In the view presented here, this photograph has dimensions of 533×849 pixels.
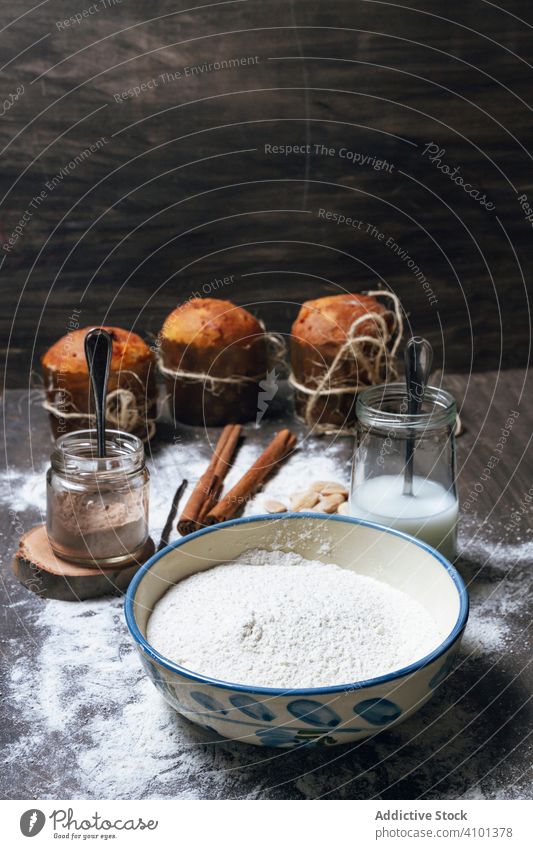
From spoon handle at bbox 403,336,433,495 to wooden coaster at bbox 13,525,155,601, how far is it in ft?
0.69

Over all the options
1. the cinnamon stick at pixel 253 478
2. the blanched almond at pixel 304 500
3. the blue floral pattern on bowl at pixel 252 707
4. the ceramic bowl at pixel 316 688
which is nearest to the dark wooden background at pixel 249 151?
the cinnamon stick at pixel 253 478

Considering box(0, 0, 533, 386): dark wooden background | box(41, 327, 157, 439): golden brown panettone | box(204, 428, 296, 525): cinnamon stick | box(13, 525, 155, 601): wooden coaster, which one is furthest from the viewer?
box(0, 0, 533, 386): dark wooden background

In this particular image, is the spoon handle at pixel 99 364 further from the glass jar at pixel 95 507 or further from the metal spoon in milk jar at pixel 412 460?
the metal spoon in milk jar at pixel 412 460

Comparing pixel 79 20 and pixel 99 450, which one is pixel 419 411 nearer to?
pixel 99 450

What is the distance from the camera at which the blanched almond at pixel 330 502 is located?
77 cm

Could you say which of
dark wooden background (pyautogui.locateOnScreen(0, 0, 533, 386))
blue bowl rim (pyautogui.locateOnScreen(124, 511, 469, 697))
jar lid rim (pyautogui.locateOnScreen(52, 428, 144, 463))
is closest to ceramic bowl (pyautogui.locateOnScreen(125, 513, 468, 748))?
blue bowl rim (pyautogui.locateOnScreen(124, 511, 469, 697))

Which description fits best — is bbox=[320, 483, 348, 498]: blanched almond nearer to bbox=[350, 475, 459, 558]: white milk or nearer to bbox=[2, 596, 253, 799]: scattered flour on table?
bbox=[350, 475, 459, 558]: white milk

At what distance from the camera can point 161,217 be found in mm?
1060

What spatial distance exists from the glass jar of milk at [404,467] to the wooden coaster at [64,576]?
180mm

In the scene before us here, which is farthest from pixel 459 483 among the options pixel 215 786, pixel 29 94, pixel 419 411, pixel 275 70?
pixel 29 94

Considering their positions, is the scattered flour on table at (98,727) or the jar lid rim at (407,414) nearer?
Answer: the scattered flour on table at (98,727)

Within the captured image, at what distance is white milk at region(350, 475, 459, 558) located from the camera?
0.65 m

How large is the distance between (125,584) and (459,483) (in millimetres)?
320

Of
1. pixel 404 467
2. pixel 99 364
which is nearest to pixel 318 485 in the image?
pixel 404 467
